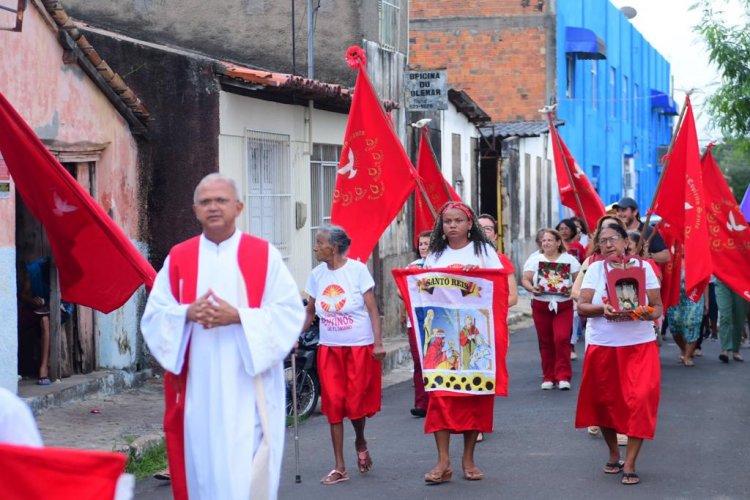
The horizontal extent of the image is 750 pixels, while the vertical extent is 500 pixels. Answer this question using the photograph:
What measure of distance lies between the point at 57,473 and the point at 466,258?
5142 mm

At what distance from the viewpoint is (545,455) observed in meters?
9.60

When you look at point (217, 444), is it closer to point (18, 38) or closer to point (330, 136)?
point (18, 38)

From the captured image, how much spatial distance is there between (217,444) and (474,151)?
21.8 m

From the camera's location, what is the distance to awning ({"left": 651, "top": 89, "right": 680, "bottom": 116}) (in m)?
53.8

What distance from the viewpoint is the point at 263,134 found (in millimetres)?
15227

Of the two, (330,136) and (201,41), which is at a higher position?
(201,41)

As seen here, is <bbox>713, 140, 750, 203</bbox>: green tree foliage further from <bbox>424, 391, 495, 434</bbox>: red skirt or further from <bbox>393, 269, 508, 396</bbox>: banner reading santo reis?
<bbox>424, 391, 495, 434</bbox>: red skirt

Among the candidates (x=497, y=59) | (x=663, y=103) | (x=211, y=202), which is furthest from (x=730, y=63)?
(x=663, y=103)

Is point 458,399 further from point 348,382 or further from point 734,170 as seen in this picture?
point 734,170

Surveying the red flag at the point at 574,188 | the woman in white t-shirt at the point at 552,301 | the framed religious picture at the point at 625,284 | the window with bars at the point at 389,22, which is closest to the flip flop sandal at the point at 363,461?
the framed religious picture at the point at 625,284

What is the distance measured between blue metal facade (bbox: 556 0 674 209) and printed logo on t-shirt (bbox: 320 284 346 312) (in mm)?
23403

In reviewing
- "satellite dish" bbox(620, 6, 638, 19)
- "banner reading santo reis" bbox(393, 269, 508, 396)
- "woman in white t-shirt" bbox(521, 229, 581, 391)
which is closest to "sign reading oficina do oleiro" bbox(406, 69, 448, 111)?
"woman in white t-shirt" bbox(521, 229, 581, 391)

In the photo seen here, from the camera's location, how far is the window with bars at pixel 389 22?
61.8ft

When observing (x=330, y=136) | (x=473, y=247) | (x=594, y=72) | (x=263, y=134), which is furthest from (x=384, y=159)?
(x=594, y=72)
